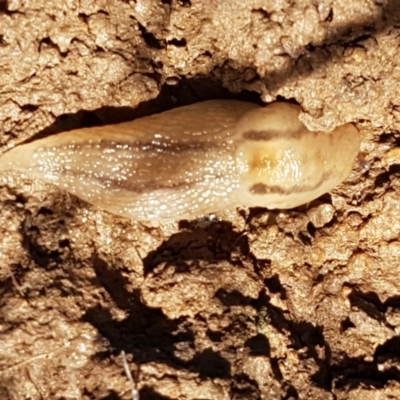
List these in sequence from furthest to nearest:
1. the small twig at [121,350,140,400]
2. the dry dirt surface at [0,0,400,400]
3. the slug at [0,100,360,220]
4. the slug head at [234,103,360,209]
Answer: the slug head at [234,103,360,209] < the slug at [0,100,360,220] < the dry dirt surface at [0,0,400,400] < the small twig at [121,350,140,400]

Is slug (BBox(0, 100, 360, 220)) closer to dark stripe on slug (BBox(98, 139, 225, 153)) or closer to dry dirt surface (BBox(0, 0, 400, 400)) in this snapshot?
dark stripe on slug (BBox(98, 139, 225, 153))

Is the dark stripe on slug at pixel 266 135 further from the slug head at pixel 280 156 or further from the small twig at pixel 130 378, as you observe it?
the small twig at pixel 130 378

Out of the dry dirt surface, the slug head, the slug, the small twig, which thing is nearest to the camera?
the small twig

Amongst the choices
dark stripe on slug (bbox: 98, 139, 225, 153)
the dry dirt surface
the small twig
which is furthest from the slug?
the small twig

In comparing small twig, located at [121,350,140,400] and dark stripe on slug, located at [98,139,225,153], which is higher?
dark stripe on slug, located at [98,139,225,153]

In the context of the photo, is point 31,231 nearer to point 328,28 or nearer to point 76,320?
point 76,320

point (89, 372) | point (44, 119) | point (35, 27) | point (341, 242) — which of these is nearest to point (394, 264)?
point (341, 242)

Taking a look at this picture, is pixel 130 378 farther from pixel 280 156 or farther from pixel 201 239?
pixel 280 156

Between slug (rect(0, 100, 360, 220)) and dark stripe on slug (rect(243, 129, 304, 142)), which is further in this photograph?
dark stripe on slug (rect(243, 129, 304, 142))
